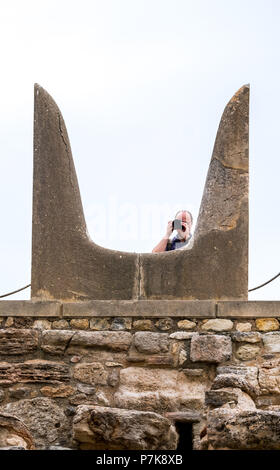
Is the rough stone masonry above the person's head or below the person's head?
below

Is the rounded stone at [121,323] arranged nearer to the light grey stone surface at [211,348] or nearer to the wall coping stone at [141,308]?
the wall coping stone at [141,308]

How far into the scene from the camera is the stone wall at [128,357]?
6.36 meters

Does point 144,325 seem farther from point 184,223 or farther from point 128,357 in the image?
point 184,223

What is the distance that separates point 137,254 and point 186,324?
616mm

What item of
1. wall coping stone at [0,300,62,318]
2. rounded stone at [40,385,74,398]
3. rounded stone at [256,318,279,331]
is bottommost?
rounded stone at [40,385,74,398]

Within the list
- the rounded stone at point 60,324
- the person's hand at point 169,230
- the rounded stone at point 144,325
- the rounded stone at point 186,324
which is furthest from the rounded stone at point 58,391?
the person's hand at point 169,230

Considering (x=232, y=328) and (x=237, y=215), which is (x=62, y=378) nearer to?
(x=232, y=328)

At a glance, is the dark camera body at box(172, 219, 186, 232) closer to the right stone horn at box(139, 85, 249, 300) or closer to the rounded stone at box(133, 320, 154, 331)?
the right stone horn at box(139, 85, 249, 300)

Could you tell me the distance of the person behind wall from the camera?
712 cm

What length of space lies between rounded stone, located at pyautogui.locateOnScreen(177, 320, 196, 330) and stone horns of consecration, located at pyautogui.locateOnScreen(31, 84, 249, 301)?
8.1 inches

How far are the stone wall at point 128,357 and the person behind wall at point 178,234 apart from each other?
2.14ft

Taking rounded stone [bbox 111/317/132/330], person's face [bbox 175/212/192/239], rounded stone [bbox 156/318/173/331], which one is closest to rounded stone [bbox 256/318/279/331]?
rounded stone [bbox 156/318/173/331]

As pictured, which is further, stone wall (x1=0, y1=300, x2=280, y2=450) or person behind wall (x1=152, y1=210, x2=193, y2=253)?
person behind wall (x1=152, y1=210, x2=193, y2=253)

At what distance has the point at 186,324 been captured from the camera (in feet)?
21.4
